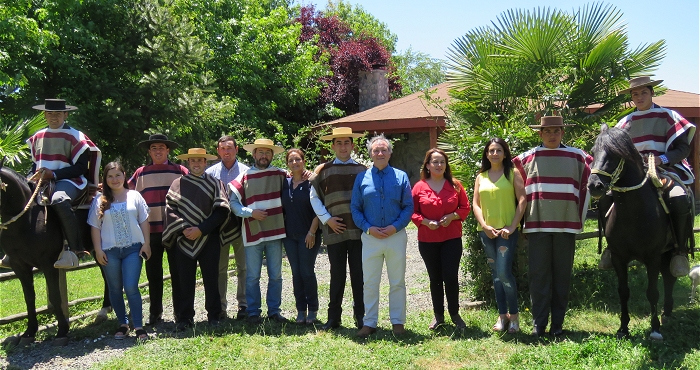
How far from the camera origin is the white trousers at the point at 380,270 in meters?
5.87

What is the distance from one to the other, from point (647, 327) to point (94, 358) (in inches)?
209

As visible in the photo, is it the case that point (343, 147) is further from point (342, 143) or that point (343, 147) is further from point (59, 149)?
point (59, 149)

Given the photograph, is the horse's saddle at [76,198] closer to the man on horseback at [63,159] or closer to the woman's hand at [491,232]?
the man on horseback at [63,159]

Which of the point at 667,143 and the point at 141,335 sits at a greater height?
the point at 667,143

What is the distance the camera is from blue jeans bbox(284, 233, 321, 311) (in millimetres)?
6508

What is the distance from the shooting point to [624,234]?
554cm

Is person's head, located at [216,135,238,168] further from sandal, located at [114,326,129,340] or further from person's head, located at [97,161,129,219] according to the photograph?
sandal, located at [114,326,129,340]

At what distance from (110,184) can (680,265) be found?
5650 millimetres

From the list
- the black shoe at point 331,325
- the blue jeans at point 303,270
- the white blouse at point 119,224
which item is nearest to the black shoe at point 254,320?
the blue jeans at point 303,270

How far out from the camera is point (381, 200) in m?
5.83

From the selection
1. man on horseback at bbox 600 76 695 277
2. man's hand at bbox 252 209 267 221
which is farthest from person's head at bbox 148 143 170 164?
man on horseback at bbox 600 76 695 277

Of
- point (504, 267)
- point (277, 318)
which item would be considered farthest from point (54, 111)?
point (504, 267)

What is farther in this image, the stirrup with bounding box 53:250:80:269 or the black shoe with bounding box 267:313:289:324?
the black shoe with bounding box 267:313:289:324

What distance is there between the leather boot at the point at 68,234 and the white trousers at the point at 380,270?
2.96 meters
